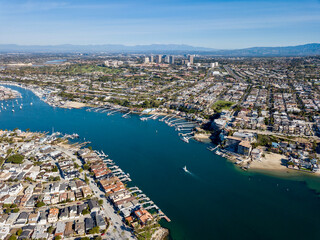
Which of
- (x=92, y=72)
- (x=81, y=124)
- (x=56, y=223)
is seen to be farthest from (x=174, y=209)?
(x=92, y=72)

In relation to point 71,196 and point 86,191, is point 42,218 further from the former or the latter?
point 86,191

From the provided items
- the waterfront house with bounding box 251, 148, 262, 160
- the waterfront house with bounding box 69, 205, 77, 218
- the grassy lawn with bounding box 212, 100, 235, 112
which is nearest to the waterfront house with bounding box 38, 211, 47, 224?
the waterfront house with bounding box 69, 205, 77, 218

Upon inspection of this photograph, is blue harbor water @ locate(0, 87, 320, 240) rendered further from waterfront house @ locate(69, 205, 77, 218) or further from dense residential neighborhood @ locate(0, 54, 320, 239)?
waterfront house @ locate(69, 205, 77, 218)

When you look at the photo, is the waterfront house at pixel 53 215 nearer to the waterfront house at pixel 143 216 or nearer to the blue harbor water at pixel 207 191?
the waterfront house at pixel 143 216

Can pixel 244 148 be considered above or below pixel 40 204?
above

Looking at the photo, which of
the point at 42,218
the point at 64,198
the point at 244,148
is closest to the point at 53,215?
the point at 42,218
